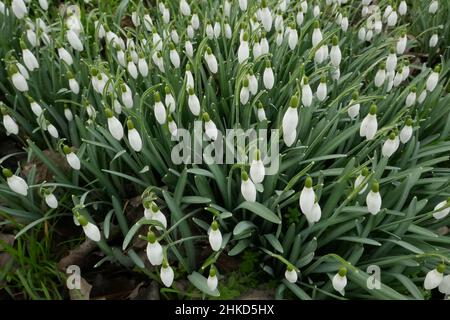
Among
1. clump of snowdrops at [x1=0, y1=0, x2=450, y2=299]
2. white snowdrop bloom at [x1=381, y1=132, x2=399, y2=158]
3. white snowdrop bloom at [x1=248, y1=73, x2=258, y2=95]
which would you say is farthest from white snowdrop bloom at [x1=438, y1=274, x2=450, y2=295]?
white snowdrop bloom at [x1=248, y1=73, x2=258, y2=95]

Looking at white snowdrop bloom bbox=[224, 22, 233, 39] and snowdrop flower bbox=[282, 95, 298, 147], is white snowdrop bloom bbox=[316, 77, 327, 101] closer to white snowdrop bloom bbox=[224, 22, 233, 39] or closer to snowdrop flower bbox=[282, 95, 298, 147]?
snowdrop flower bbox=[282, 95, 298, 147]

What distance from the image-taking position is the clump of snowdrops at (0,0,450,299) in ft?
5.64

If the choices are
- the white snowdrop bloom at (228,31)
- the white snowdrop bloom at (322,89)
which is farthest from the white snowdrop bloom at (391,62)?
the white snowdrop bloom at (228,31)

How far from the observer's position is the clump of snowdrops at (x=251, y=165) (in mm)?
1720

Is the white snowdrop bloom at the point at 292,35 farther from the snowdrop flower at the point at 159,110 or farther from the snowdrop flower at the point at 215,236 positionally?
the snowdrop flower at the point at 215,236

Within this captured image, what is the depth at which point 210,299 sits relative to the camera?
5.99 ft

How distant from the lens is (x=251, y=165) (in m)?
1.57

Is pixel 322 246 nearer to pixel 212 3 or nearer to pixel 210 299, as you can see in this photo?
pixel 210 299

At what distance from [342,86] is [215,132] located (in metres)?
0.95

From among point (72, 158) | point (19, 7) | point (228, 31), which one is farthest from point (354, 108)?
point (19, 7)

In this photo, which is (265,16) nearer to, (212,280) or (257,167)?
(257,167)

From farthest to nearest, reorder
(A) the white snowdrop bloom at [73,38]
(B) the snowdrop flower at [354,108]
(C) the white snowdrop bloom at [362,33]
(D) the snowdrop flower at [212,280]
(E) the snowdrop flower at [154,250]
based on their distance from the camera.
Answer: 1. (C) the white snowdrop bloom at [362,33]
2. (A) the white snowdrop bloom at [73,38]
3. (B) the snowdrop flower at [354,108]
4. (D) the snowdrop flower at [212,280]
5. (E) the snowdrop flower at [154,250]

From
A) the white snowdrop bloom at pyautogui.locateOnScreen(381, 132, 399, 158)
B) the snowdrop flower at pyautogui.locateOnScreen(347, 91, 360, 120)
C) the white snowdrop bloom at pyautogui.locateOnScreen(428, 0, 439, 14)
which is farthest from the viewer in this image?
the white snowdrop bloom at pyautogui.locateOnScreen(428, 0, 439, 14)
